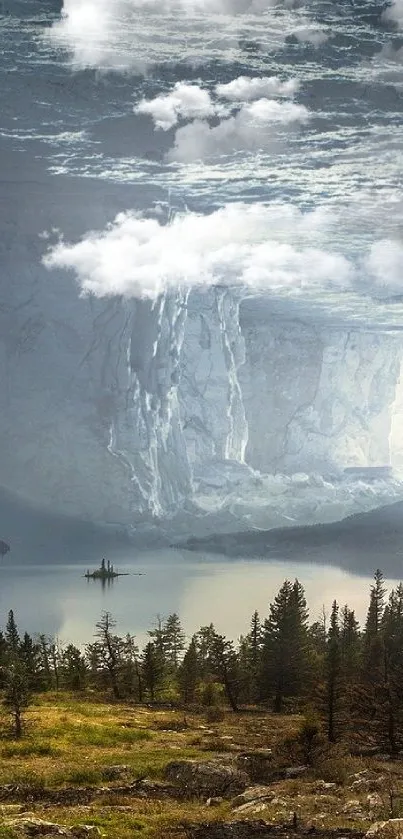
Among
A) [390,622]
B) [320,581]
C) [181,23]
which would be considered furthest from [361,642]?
[181,23]

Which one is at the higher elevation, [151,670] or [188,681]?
[151,670]

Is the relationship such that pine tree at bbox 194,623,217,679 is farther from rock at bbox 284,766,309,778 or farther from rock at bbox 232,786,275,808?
rock at bbox 232,786,275,808

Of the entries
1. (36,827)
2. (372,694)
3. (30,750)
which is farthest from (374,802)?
(372,694)

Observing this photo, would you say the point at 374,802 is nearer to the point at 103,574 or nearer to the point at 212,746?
the point at 212,746

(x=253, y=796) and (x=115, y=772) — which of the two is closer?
(x=253, y=796)

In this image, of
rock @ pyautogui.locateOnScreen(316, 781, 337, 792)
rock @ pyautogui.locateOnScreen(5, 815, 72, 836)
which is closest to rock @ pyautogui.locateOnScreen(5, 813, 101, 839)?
rock @ pyautogui.locateOnScreen(5, 815, 72, 836)

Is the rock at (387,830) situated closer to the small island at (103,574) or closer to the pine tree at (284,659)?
the pine tree at (284,659)
